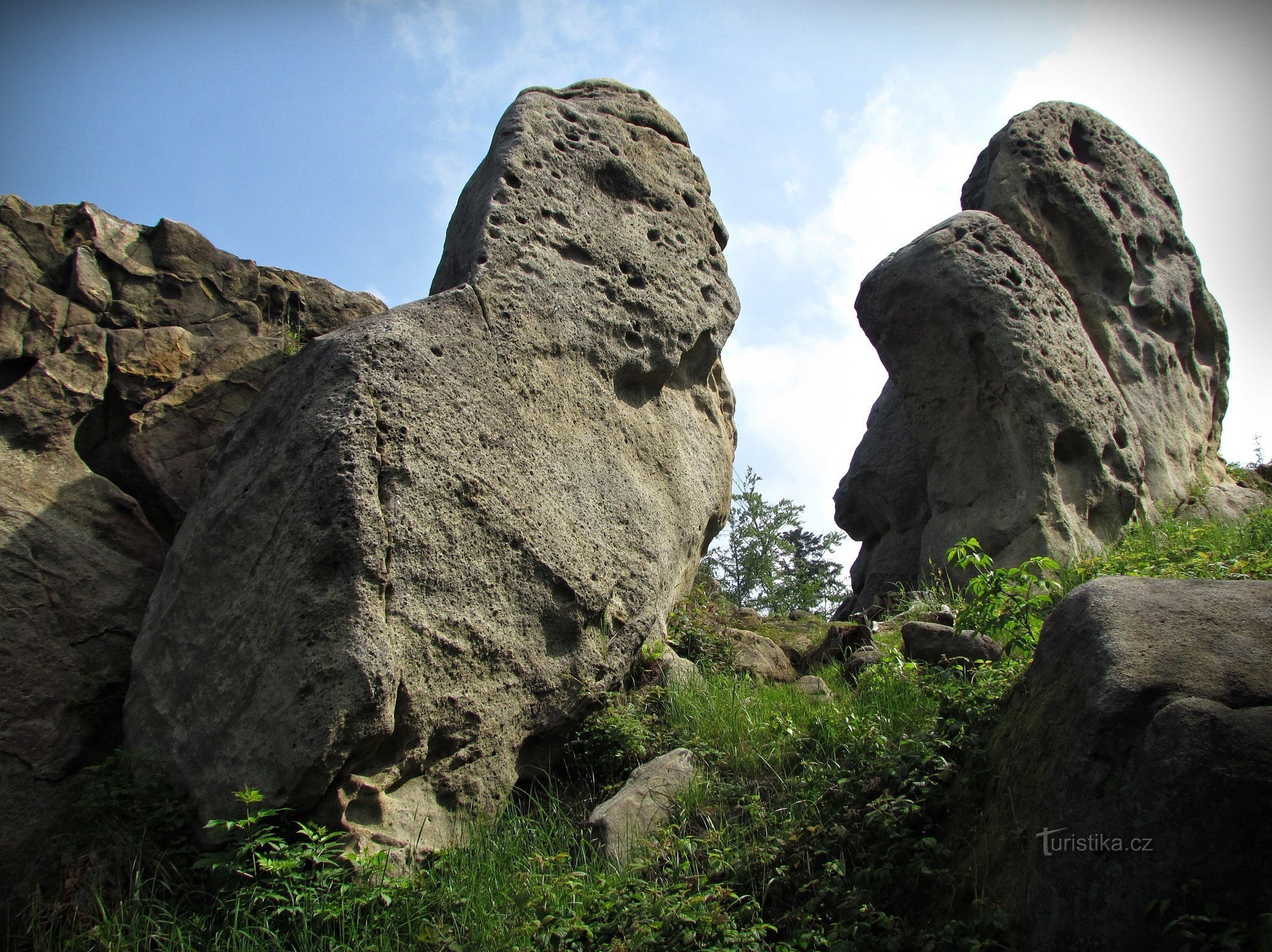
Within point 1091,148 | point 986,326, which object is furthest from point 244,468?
point 1091,148

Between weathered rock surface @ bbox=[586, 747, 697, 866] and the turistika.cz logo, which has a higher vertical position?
the turistika.cz logo

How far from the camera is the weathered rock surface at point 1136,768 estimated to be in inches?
103

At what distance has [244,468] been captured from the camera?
5062 millimetres

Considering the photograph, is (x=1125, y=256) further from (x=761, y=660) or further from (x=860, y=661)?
(x=761, y=660)

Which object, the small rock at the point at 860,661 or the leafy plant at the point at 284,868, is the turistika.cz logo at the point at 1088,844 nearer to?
the leafy plant at the point at 284,868

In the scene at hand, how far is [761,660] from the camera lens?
22.3ft

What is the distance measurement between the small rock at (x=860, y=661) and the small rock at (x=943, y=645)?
253 millimetres

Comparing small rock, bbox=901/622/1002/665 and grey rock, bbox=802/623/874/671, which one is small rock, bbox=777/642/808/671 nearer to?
grey rock, bbox=802/623/874/671

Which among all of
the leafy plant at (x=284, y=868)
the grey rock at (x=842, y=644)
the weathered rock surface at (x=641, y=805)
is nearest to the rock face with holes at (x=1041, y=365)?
the grey rock at (x=842, y=644)

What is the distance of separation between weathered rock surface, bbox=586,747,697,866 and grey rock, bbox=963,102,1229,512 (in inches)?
251

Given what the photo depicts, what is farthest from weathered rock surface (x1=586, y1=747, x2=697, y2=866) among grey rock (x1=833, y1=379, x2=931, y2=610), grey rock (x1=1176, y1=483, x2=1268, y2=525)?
grey rock (x1=1176, y1=483, x2=1268, y2=525)

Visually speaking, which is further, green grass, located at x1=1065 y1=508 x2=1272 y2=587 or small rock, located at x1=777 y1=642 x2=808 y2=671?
small rock, located at x1=777 y1=642 x2=808 y2=671

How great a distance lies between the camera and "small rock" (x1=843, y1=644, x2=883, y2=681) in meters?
6.19

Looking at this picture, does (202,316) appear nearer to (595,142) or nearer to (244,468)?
(244,468)
